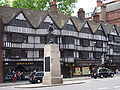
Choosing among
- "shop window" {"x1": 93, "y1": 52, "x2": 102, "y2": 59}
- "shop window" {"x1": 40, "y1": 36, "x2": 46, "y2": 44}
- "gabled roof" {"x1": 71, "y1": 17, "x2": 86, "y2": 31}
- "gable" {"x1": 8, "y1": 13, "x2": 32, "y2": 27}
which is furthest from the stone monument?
"shop window" {"x1": 93, "y1": 52, "x2": 102, "y2": 59}

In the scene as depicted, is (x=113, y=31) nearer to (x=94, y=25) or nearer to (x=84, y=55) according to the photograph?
(x=94, y=25)

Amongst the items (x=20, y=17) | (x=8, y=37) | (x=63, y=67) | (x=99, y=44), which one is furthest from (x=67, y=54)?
(x=8, y=37)

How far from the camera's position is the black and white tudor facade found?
142ft

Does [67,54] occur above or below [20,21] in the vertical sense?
below

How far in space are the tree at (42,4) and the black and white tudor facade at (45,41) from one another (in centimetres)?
640

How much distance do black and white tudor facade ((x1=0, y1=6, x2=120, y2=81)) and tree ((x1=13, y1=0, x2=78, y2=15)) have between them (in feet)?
21.0

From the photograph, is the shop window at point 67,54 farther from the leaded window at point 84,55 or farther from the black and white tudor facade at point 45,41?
the leaded window at point 84,55

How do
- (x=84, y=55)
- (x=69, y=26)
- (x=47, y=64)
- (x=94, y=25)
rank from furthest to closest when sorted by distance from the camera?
(x=94, y=25) → (x=84, y=55) → (x=69, y=26) → (x=47, y=64)

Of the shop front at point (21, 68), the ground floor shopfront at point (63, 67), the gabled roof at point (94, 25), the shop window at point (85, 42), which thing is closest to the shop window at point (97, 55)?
the ground floor shopfront at point (63, 67)

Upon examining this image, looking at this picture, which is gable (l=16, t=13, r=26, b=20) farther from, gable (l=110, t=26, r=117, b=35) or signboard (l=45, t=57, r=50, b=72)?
gable (l=110, t=26, r=117, b=35)

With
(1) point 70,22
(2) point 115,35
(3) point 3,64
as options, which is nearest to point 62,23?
(1) point 70,22

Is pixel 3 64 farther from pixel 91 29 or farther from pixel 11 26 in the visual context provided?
pixel 91 29

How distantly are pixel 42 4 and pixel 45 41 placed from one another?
16.3 meters

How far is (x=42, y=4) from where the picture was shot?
202 feet
